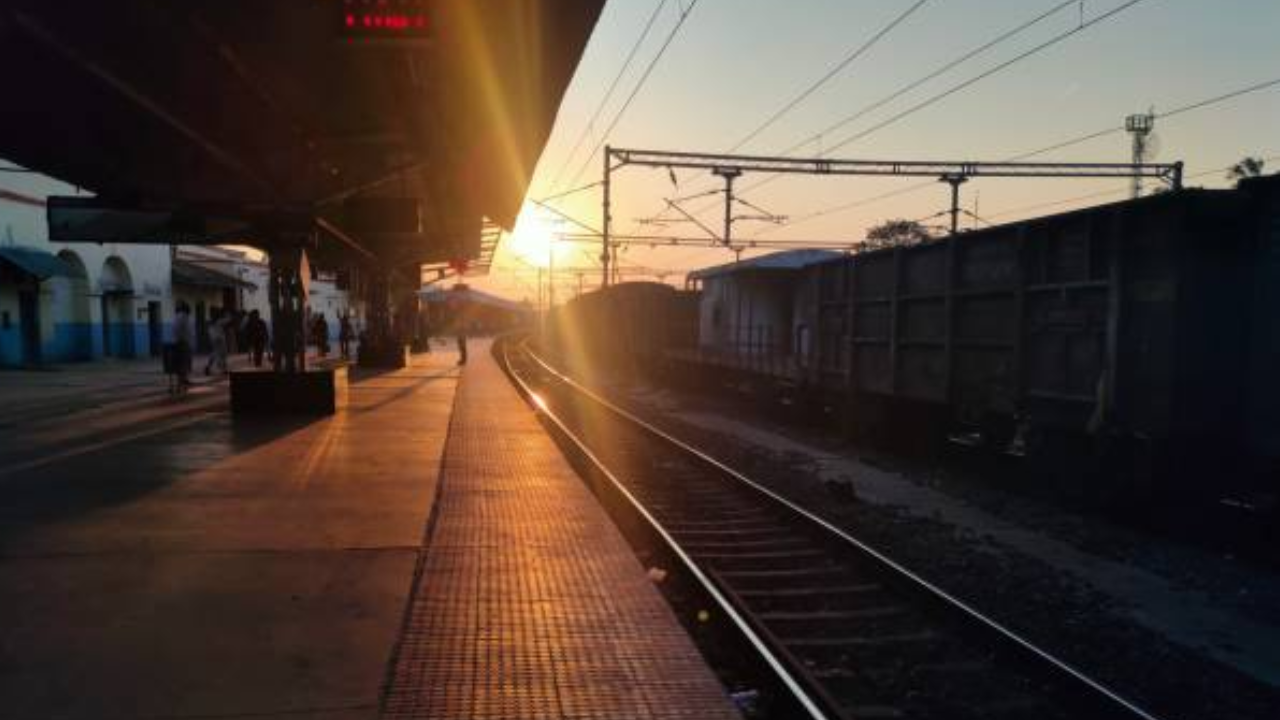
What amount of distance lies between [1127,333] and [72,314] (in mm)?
30040

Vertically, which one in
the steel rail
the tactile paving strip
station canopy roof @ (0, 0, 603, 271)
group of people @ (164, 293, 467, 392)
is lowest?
the steel rail

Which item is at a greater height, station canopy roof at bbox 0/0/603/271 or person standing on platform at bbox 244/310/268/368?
→ station canopy roof at bbox 0/0/603/271

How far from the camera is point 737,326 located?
2075 cm

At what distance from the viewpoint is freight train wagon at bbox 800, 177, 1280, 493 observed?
24.7 feet

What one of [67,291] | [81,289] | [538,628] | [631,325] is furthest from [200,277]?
[538,628]

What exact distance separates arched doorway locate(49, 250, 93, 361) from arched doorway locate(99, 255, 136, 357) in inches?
42.6

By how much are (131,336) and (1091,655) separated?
110ft

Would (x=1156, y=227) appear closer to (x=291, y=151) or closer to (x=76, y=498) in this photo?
(x=76, y=498)

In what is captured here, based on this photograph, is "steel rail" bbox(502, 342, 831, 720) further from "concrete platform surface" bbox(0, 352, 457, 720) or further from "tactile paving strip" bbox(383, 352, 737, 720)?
"concrete platform surface" bbox(0, 352, 457, 720)

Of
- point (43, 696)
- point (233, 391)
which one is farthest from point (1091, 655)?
point (233, 391)

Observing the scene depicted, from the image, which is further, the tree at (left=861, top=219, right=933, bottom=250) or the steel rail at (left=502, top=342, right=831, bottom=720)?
→ the tree at (left=861, top=219, right=933, bottom=250)

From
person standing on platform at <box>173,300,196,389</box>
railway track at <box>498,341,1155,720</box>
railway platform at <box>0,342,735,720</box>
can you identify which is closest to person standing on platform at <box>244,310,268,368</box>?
person standing on platform at <box>173,300,196,389</box>

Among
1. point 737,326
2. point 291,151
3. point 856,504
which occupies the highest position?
point 291,151

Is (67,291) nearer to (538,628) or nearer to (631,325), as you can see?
(631,325)
